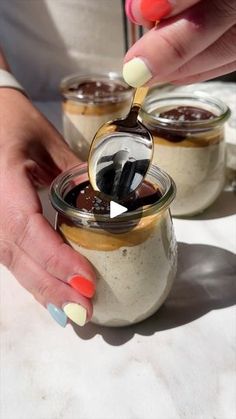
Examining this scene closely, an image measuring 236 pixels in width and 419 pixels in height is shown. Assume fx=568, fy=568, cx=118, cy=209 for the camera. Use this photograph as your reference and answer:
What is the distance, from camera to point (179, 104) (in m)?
0.75

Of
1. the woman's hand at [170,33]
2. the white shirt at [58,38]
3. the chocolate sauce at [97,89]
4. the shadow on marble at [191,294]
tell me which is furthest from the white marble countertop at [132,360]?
the white shirt at [58,38]

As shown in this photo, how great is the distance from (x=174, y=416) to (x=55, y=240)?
0.57 ft

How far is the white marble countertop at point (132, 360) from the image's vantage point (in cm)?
45

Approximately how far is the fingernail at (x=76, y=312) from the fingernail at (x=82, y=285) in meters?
0.01

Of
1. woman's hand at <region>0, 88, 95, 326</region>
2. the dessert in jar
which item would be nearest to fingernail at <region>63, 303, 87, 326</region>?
woman's hand at <region>0, 88, 95, 326</region>

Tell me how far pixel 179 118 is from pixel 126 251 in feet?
0.87

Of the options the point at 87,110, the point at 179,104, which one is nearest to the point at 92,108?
the point at 87,110

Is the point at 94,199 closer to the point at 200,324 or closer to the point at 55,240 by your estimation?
the point at 55,240

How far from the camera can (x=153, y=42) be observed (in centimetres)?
40

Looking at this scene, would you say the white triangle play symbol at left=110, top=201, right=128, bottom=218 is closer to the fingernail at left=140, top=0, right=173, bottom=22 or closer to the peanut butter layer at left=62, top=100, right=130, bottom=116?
the fingernail at left=140, top=0, right=173, bottom=22

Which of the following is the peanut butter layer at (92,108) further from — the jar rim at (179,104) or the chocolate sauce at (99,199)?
the chocolate sauce at (99,199)

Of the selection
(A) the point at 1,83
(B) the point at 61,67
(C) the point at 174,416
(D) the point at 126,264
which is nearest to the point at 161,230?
(D) the point at 126,264

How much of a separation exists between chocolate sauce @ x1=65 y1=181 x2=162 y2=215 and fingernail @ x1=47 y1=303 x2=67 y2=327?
90 mm

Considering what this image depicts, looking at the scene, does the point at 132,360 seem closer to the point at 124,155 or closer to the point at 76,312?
the point at 76,312
